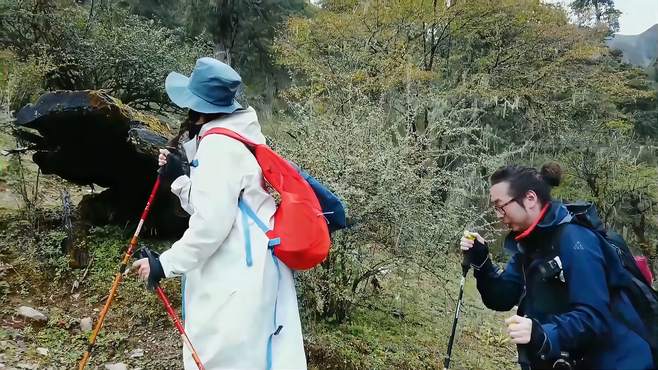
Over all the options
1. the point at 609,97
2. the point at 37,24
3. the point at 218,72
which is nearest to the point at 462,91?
the point at 609,97

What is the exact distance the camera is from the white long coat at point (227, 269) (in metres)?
2.29

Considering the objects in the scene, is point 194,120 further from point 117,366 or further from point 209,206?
point 117,366

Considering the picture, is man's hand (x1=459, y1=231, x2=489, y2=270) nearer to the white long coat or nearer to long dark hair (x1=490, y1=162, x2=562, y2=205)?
long dark hair (x1=490, y1=162, x2=562, y2=205)

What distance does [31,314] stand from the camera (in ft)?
14.1

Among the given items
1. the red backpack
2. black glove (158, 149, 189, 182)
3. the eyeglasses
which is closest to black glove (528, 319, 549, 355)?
the eyeglasses

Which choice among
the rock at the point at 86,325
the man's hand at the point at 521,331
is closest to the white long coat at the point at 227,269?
the man's hand at the point at 521,331

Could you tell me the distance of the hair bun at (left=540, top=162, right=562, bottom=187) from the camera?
8.45 feet

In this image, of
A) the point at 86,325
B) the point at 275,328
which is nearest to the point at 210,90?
the point at 275,328

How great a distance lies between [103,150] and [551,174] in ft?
13.1

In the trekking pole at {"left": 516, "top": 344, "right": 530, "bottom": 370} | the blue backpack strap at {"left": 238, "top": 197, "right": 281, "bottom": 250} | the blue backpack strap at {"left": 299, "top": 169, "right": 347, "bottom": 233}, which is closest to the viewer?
the trekking pole at {"left": 516, "top": 344, "right": 530, "bottom": 370}

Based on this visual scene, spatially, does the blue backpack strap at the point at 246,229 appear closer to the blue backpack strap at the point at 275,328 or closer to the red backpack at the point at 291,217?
the red backpack at the point at 291,217

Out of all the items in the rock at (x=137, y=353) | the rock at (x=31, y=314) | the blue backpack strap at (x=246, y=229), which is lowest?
the rock at (x=137, y=353)

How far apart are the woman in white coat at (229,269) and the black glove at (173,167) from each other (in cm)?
46

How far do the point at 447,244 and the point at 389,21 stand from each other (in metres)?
12.3
